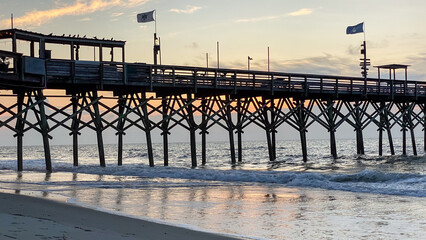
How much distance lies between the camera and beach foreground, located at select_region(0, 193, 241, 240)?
7.61 meters

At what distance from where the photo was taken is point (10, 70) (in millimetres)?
22766

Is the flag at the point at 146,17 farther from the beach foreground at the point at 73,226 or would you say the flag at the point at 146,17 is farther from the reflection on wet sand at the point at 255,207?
the beach foreground at the point at 73,226

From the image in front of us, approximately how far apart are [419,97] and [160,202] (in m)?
33.3

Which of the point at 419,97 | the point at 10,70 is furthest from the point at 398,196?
the point at 419,97

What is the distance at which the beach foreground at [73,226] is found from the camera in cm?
761

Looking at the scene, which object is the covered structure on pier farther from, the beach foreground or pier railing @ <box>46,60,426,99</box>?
the beach foreground

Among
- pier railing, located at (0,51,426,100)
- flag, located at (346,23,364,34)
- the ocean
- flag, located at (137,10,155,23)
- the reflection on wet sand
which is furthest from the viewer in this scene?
flag, located at (346,23,364,34)

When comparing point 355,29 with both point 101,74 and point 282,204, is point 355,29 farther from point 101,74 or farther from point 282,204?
point 282,204

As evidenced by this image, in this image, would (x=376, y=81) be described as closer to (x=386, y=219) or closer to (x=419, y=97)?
(x=419, y=97)

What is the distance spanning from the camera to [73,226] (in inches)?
331

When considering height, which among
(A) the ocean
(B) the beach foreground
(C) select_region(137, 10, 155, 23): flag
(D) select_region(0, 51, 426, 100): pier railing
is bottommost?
(A) the ocean

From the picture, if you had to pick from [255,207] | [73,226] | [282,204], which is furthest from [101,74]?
[73,226]

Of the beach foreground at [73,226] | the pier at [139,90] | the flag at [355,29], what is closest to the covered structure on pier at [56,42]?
the pier at [139,90]

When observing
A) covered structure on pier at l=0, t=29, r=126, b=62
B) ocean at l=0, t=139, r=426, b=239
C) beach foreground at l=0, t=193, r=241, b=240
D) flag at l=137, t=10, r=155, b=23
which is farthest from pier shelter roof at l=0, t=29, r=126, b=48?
beach foreground at l=0, t=193, r=241, b=240
